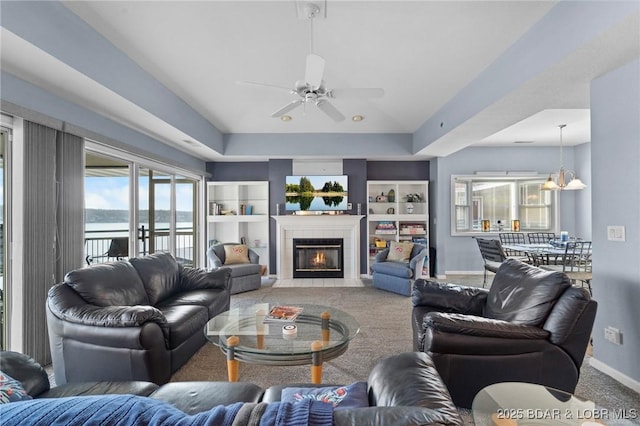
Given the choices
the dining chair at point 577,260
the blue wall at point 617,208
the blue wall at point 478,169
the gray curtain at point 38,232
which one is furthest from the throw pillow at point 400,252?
the gray curtain at point 38,232

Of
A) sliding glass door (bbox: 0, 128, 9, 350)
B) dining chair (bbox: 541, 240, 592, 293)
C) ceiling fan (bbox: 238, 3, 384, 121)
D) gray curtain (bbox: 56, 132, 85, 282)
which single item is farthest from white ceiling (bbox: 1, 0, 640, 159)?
dining chair (bbox: 541, 240, 592, 293)

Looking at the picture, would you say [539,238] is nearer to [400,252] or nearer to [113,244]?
[400,252]

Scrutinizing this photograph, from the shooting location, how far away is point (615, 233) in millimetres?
2555

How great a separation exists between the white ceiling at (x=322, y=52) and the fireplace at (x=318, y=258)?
301 centimetres

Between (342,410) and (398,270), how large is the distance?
4472 mm

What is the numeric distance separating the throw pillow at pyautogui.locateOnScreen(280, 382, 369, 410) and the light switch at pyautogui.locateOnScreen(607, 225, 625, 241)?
2.51m

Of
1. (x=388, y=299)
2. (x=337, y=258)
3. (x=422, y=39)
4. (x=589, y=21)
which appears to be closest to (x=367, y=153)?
(x=337, y=258)

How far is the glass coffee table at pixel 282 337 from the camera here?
2143mm

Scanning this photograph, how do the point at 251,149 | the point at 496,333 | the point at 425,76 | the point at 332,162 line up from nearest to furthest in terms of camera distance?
the point at 496,333 → the point at 425,76 → the point at 251,149 → the point at 332,162

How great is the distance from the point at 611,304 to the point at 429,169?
4597 mm

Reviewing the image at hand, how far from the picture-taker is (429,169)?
6.84 m

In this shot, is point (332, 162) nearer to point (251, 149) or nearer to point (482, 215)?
point (251, 149)

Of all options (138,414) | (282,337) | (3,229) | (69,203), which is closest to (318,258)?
(282,337)

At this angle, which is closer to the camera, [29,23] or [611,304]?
[29,23]
